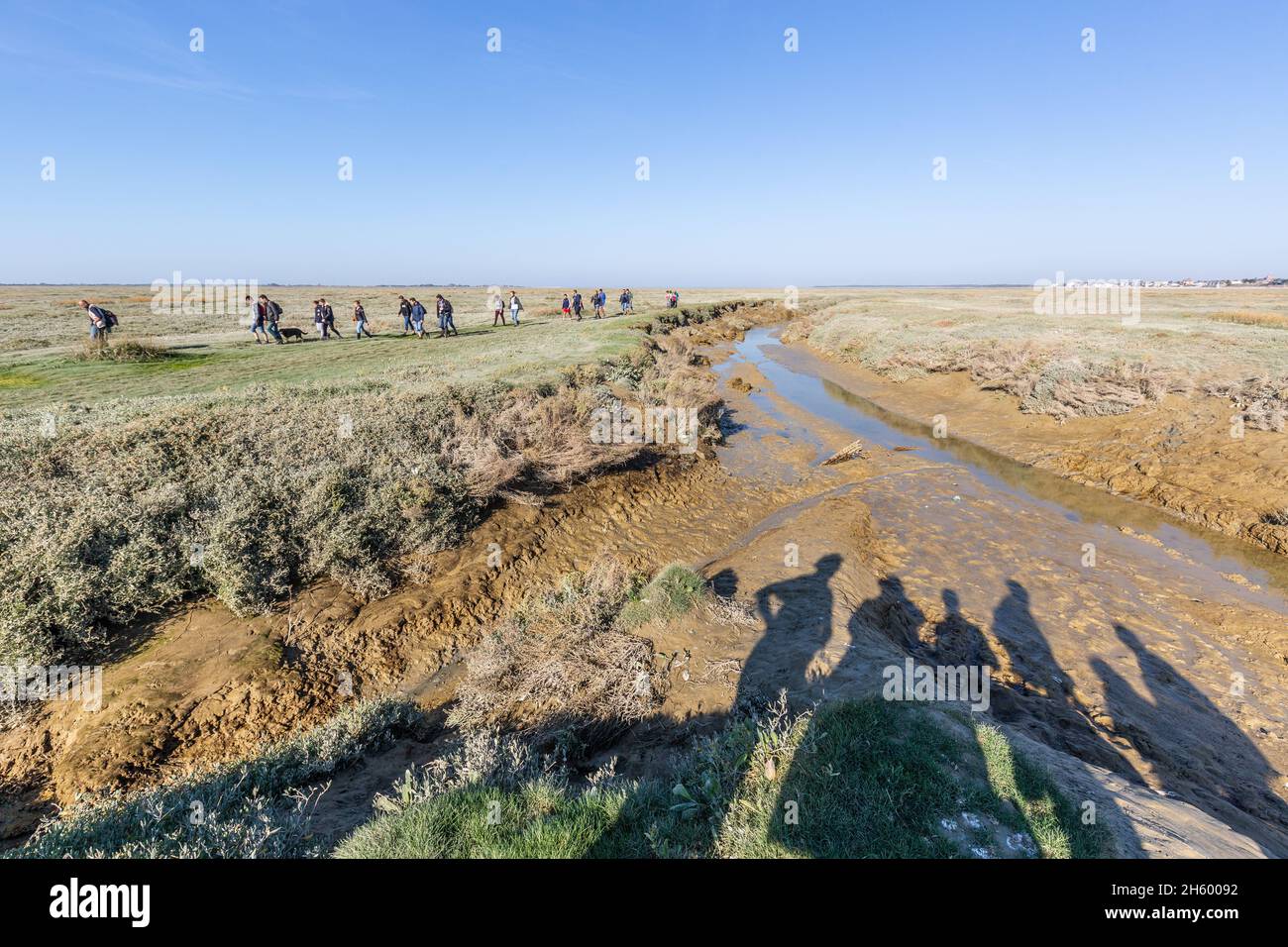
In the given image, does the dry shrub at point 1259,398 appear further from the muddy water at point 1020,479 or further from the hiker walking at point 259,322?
the hiker walking at point 259,322

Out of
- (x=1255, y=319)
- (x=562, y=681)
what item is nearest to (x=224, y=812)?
(x=562, y=681)

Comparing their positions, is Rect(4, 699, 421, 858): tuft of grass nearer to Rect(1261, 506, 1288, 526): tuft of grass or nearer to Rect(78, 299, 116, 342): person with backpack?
Rect(1261, 506, 1288, 526): tuft of grass

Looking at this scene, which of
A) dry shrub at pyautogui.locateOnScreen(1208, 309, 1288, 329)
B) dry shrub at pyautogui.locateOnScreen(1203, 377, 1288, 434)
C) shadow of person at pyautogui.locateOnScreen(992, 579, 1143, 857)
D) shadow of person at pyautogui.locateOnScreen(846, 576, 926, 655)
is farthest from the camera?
dry shrub at pyautogui.locateOnScreen(1208, 309, 1288, 329)

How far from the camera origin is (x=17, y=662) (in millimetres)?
5445

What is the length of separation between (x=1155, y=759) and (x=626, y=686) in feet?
18.8

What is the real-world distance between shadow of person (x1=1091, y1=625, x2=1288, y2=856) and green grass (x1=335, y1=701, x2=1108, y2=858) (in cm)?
281

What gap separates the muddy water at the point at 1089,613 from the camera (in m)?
5.61

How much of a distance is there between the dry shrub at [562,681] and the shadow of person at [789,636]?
113cm

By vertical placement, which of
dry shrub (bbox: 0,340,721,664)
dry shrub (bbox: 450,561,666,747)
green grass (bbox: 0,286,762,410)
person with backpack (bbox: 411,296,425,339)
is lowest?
dry shrub (bbox: 450,561,666,747)

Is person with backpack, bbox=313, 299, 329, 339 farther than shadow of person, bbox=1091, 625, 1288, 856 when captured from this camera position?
Yes

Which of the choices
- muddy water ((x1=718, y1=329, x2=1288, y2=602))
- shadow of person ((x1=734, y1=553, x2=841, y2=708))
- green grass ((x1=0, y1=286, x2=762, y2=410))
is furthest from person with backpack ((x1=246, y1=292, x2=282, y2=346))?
shadow of person ((x1=734, y1=553, x2=841, y2=708))

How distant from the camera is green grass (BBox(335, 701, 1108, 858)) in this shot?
3.26 meters

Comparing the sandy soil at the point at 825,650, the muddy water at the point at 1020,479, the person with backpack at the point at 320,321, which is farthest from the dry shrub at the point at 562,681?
the person with backpack at the point at 320,321

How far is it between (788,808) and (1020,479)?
49.7 feet
